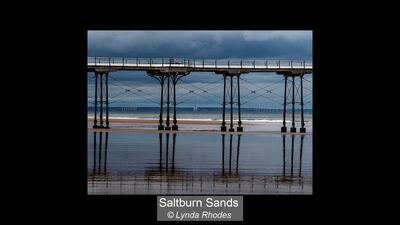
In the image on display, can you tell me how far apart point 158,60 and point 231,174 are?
1764 centimetres

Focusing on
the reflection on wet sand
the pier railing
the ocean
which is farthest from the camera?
the pier railing

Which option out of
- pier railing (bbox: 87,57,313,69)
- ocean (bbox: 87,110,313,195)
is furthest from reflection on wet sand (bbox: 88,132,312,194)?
pier railing (bbox: 87,57,313,69)

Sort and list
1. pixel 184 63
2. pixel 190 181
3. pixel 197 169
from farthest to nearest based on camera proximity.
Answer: pixel 184 63 < pixel 197 169 < pixel 190 181

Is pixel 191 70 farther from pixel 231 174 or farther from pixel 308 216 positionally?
pixel 308 216

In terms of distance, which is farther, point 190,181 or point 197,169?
point 197,169

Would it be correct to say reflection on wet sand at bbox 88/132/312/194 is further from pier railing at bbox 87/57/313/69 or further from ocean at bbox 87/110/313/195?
pier railing at bbox 87/57/313/69

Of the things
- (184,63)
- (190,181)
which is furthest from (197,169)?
(184,63)

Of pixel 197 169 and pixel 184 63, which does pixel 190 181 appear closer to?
pixel 197 169

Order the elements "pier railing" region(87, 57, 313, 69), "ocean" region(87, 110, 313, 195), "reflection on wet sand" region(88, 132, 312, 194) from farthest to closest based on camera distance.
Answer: "pier railing" region(87, 57, 313, 69) → "ocean" region(87, 110, 313, 195) → "reflection on wet sand" region(88, 132, 312, 194)

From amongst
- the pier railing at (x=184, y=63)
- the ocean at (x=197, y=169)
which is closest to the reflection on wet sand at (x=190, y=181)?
the ocean at (x=197, y=169)
